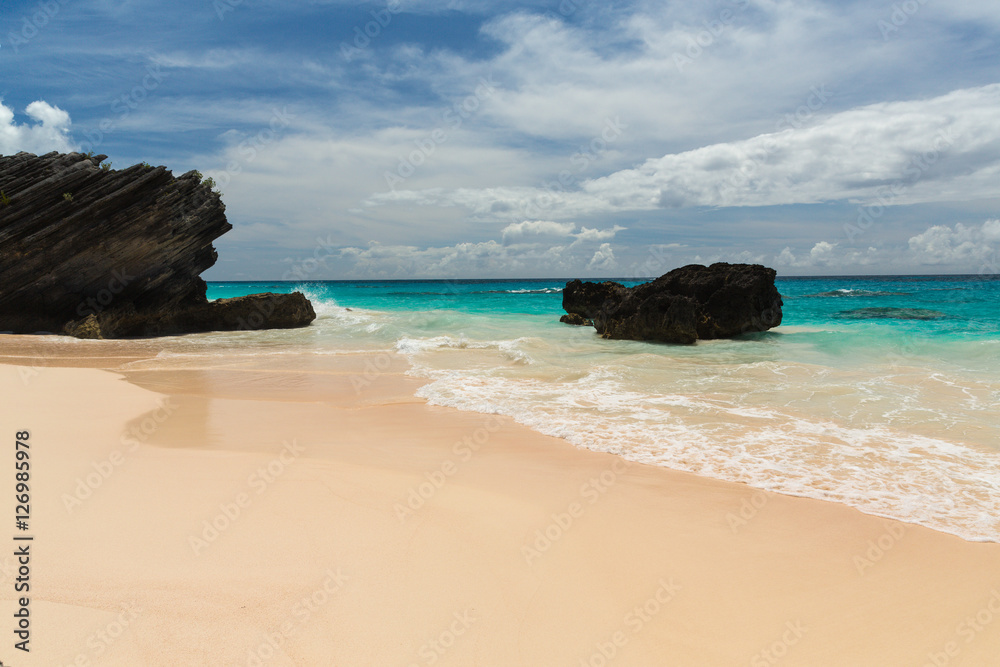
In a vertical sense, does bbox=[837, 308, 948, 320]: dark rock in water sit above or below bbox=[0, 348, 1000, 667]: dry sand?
above

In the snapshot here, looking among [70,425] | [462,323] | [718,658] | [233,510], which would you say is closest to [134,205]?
[462,323]

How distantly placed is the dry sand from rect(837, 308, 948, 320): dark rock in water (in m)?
27.5

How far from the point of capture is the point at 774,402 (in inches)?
318

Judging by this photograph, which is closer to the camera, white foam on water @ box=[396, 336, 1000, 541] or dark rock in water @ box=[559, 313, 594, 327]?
white foam on water @ box=[396, 336, 1000, 541]

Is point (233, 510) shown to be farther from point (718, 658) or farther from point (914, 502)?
point (914, 502)

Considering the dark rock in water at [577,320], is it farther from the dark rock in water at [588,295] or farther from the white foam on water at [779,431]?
the white foam on water at [779,431]

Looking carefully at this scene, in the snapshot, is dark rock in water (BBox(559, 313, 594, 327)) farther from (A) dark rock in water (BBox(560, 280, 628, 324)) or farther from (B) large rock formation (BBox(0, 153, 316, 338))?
(B) large rock formation (BBox(0, 153, 316, 338))

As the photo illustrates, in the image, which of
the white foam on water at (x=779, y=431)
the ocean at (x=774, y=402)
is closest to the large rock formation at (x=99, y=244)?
the ocean at (x=774, y=402)

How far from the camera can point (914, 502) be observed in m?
4.31

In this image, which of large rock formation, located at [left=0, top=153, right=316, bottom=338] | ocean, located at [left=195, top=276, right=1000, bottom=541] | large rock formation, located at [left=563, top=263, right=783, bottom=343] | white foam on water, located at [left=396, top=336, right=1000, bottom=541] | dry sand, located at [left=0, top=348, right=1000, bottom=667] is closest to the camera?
dry sand, located at [left=0, top=348, right=1000, bottom=667]

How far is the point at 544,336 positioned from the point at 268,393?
38.4 ft

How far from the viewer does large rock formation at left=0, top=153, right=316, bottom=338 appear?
17.3m

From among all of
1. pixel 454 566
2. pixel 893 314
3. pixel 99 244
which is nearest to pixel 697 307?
pixel 454 566

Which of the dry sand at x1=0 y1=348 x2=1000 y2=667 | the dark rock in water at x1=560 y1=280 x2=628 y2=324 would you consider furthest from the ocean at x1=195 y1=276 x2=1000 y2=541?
the dark rock in water at x1=560 y1=280 x2=628 y2=324
